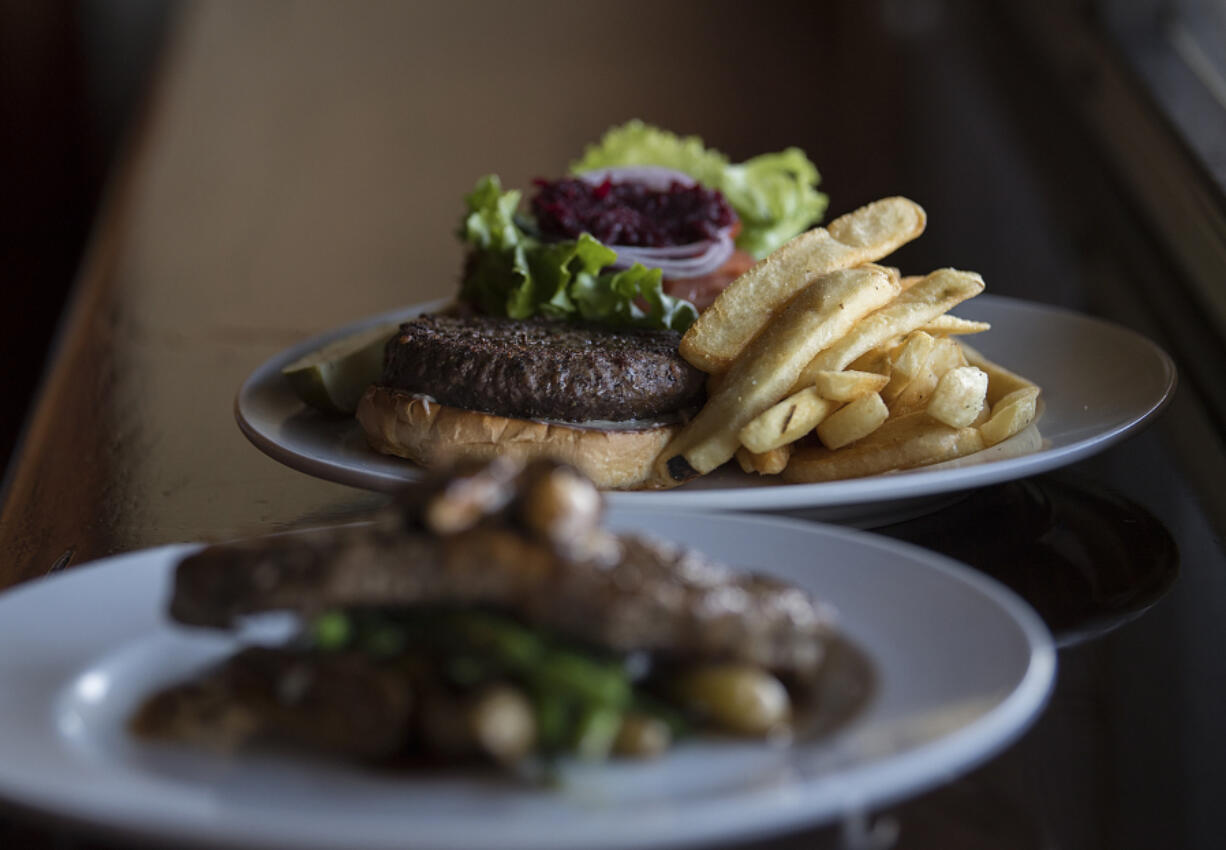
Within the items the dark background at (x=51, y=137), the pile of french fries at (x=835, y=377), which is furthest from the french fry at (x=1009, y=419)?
the dark background at (x=51, y=137)

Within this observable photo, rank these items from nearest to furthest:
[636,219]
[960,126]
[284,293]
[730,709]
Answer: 1. [730,709]
2. [636,219]
3. [284,293]
4. [960,126]

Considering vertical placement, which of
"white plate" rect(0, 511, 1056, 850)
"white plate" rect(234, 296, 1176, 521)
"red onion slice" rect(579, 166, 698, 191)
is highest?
"white plate" rect(0, 511, 1056, 850)

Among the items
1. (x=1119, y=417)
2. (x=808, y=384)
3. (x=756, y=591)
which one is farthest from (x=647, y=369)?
(x=756, y=591)

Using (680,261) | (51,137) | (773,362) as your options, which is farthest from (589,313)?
(51,137)

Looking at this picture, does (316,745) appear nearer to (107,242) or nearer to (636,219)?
(636,219)

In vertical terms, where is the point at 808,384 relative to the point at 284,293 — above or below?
above

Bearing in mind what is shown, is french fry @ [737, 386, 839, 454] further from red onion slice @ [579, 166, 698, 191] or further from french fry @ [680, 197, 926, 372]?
red onion slice @ [579, 166, 698, 191]

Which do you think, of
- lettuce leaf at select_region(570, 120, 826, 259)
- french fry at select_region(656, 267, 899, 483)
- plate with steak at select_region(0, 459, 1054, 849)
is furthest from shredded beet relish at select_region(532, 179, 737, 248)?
plate with steak at select_region(0, 459, 1054, 849)
